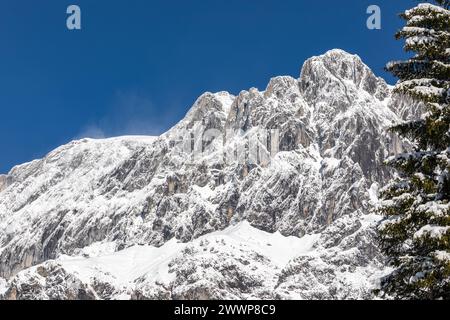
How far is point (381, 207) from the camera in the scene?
24.6m

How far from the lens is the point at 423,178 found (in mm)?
23828

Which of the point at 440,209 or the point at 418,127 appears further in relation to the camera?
the point at 418,127

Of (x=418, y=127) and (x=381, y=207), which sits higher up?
(x=418, y=127)

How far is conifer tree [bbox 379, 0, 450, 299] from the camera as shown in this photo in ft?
76.2

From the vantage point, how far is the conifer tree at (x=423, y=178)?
23.2 meters
